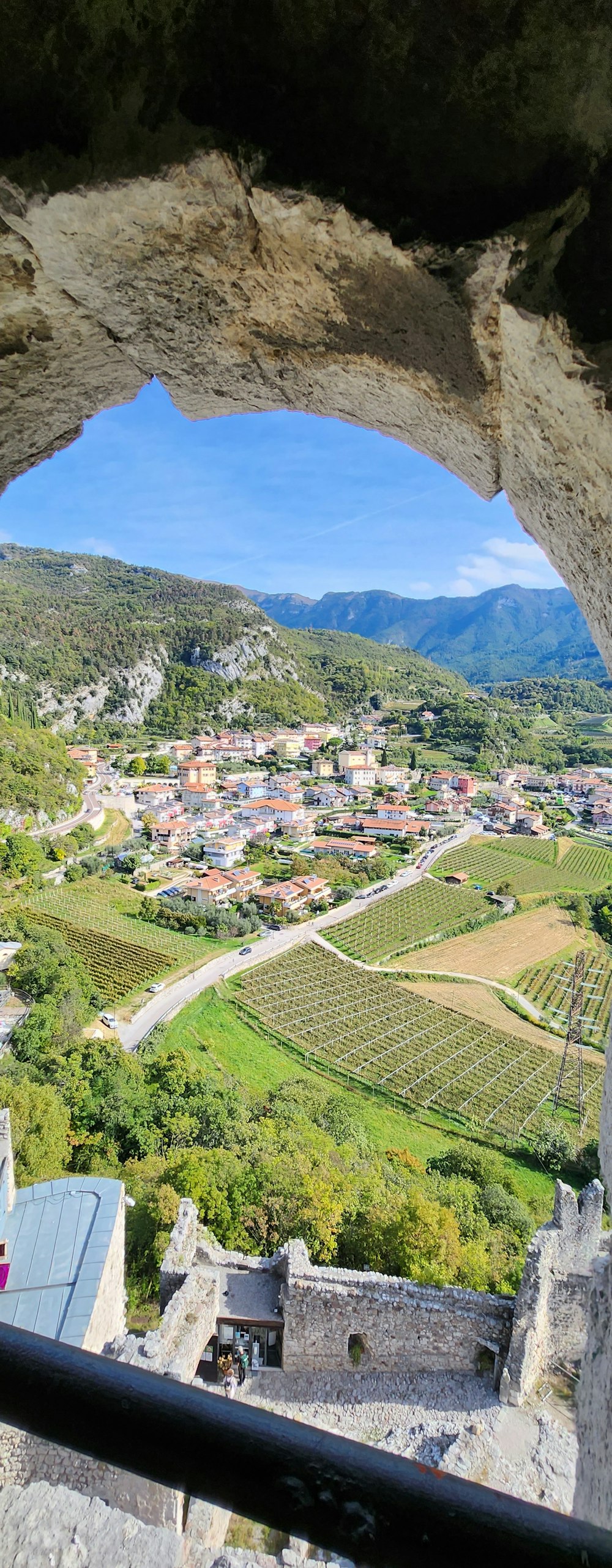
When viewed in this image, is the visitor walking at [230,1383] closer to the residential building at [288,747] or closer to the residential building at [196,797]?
A: the residential building at [196,797]

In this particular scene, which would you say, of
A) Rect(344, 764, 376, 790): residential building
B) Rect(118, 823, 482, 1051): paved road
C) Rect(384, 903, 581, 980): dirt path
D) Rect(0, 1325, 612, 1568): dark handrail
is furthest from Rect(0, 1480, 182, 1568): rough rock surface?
Rect(344, 764, 376, 790): residential building

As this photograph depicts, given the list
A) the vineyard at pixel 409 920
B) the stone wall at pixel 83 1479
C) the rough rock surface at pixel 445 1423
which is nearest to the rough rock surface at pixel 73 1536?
the stone wall at pixel 83 1479

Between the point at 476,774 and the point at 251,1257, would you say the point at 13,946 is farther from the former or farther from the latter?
the point at 476,774

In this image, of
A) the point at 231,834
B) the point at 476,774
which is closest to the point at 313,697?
the point at 476,774

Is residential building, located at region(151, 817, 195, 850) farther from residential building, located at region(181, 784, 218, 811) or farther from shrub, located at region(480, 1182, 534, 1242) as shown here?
shrub, located at region(480, 1182, 534, 1242)

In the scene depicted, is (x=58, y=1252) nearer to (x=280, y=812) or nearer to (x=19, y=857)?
(x=19, y=857)

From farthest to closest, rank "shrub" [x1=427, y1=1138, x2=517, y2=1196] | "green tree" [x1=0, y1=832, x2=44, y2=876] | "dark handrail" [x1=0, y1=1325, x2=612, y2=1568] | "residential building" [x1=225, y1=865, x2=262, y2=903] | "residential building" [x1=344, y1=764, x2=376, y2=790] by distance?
1. "residential building" [x1=344, y1=764, x2=376, y2=790]
2. "residential building" [x1=225, y1=865, x2=262, y2=903]
3. "green tree" [x1=0, y1=832, x2=44, y2=876]
4. "shrub" [x1=427, y1=1138, x2=517, y2=1196]
5. "dark handrail" [x1=0, y1=1325, x2=612, y2=1568]
